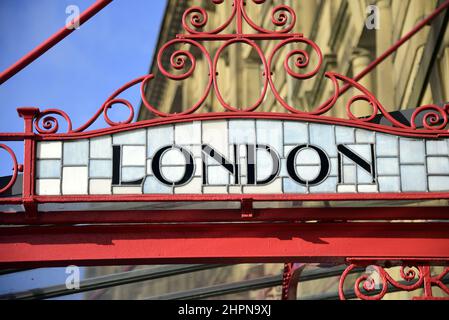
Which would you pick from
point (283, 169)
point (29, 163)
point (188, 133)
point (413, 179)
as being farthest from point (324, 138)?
point (29, 163)

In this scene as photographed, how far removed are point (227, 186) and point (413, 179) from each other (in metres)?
→ 1.25

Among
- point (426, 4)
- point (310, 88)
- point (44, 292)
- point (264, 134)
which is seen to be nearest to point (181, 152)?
point (264, 134)

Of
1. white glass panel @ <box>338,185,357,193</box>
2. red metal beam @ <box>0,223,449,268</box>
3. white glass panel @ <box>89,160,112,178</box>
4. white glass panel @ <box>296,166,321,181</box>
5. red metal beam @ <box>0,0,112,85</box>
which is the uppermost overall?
red metal beam @ <box>0,0,112,85</box>

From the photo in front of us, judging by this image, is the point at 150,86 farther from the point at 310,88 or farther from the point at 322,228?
the point at 322,228

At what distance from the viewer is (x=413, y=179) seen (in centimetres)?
862

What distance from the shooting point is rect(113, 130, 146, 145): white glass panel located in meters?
8.73

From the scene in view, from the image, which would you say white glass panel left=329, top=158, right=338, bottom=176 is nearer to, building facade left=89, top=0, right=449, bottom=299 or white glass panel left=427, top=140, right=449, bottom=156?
white glass panel left=427, top=140, right=449, bottom=156

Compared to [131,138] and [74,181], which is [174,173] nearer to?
[131,138]

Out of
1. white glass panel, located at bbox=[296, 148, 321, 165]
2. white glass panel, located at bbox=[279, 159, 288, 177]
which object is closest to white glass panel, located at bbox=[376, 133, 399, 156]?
white glass panel, located at bbox=[296, 148, 321, 165]

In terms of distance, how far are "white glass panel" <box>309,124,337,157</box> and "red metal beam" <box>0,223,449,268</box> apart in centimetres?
50

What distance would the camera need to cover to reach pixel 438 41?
14.8 metres

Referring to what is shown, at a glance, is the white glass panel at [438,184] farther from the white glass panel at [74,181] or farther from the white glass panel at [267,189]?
the white glass panel at [74,181]

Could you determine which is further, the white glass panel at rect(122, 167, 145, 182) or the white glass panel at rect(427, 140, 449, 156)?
the white glass panel at rect(427, 140, 449, 156)

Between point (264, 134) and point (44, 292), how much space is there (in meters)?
6.48
